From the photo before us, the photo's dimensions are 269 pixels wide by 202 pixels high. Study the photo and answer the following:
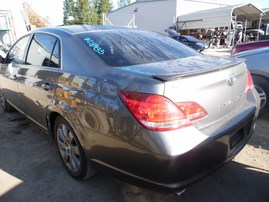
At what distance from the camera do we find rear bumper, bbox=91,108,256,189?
179 centimetres

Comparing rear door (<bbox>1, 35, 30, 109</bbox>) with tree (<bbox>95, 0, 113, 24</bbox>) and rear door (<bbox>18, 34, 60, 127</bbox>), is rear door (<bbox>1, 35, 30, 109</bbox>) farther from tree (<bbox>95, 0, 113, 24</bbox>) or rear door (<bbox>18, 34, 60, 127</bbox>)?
tree (<bbox>95, 0, 113, 24</bbox>)

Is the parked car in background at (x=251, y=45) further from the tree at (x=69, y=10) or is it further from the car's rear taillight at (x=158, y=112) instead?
the tree at (x=69, y=10)

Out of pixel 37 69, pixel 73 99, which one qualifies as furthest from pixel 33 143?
pixel 73 99

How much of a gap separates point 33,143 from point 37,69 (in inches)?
48.6

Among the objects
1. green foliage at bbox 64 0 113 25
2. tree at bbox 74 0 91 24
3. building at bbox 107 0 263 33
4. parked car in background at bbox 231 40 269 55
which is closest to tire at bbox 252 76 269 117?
parked car in background at bbox 231 40 269 55

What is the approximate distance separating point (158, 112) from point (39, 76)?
1776 mm

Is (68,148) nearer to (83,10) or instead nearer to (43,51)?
(43,51)

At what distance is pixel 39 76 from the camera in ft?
9.82

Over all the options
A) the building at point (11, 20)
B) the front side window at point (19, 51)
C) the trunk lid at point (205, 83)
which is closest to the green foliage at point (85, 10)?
the building at point (11, 20)

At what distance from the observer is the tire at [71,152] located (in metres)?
2.56

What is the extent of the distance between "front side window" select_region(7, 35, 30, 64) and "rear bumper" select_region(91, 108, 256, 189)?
2.33 metres

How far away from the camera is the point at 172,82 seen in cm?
180

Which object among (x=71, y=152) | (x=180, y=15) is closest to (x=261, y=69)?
(x=71, y=152)

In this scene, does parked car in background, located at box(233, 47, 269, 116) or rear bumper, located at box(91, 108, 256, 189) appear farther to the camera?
parked car in background, located at box(233, 47, 269, 116)
